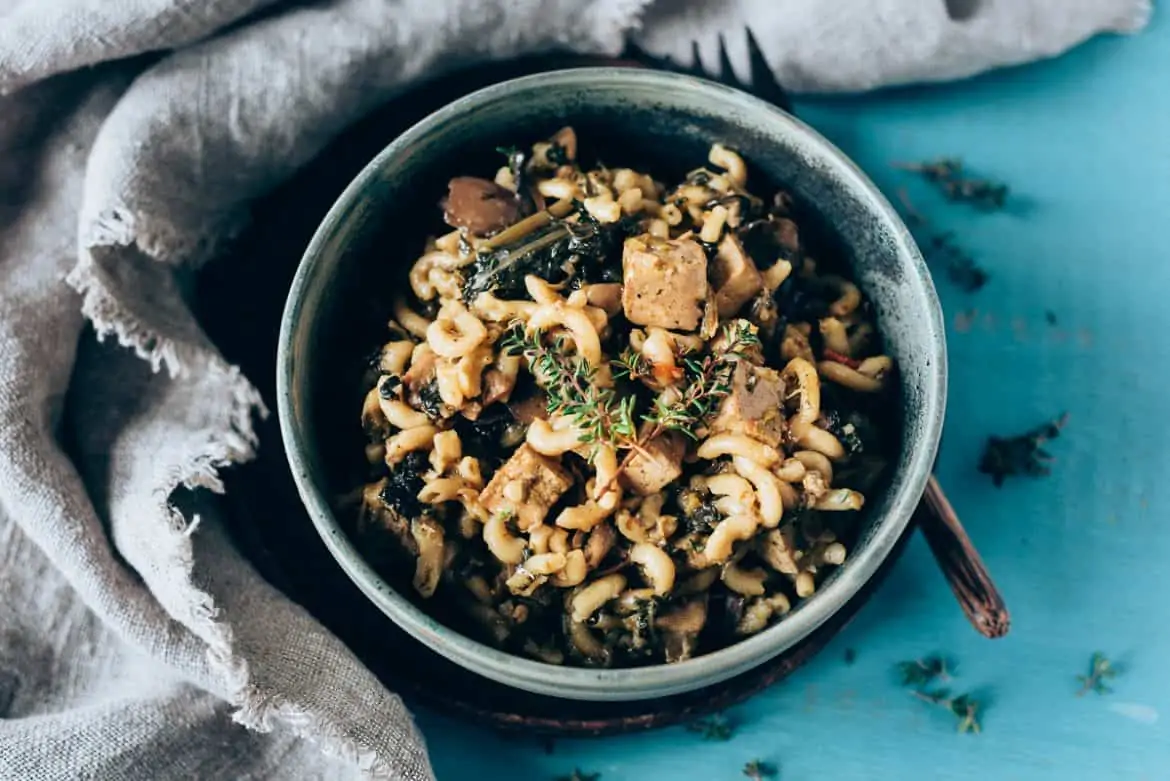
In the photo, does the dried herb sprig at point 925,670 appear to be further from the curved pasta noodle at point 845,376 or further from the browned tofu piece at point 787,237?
the browned tofu piece at point 787,237

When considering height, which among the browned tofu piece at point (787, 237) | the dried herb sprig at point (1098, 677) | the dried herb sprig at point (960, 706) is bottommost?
the dried herb sprig at point (1098, 677)

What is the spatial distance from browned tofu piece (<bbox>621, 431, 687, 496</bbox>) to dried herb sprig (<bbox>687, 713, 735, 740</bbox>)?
0.72 metres

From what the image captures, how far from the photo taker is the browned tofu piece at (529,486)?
2020mm

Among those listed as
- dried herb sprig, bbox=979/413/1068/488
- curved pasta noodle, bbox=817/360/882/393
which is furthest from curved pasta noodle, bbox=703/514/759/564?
dried herb sprig, bbox=979/413/1068/488

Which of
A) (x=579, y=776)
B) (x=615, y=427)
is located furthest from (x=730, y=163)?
(x=579, y=776)

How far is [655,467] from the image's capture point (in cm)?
198

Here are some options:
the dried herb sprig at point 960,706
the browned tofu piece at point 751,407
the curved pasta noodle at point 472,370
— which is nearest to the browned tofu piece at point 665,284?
the browned tofu piece at point 751,407

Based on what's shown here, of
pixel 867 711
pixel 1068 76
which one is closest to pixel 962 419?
pixel 867 711

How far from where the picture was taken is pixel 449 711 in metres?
2.38

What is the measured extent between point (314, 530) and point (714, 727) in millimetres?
905

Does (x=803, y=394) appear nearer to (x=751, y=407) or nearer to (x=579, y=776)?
(x=751, y=407)

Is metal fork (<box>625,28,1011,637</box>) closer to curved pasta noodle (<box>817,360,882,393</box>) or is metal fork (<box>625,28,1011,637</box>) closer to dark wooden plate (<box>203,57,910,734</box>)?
dark wooden plate (<box>203,57,910,734</box>)

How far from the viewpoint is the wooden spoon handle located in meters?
2.37

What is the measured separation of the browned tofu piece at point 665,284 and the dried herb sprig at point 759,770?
100 cm
